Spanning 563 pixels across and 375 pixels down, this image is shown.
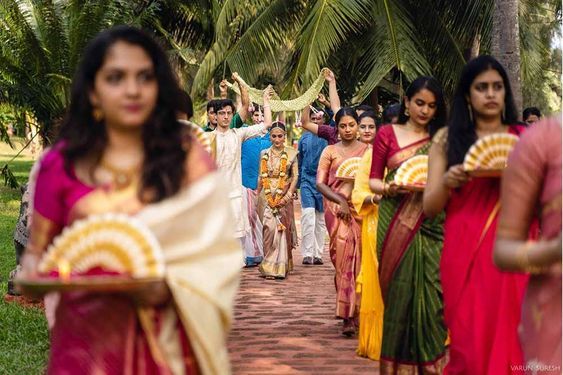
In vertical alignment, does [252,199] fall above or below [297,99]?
below

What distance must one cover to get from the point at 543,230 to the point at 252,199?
11274 millimetres

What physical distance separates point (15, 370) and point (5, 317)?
204 centimetres

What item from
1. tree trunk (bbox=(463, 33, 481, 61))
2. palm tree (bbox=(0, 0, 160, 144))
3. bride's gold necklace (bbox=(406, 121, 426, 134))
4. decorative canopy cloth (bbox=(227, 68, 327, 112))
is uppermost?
tree trunk (bbox=(463, 33, 481, 61))

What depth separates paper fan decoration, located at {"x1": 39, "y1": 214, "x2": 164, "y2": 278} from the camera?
3398 millimetres

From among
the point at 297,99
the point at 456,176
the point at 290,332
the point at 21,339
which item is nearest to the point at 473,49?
the point at 297,99

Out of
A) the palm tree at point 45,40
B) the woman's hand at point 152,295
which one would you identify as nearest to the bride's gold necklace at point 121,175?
the woman's hand at point 152,295

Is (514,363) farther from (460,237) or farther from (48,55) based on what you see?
(48,55)

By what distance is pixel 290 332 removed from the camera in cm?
Result: 897

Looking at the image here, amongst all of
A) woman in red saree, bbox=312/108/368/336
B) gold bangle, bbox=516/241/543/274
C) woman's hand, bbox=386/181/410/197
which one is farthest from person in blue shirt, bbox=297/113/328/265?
gold bangle, bbox=516/241/543/274

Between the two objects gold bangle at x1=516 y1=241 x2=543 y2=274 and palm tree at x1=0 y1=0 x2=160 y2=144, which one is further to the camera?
palm tree at x1=0 y1=0 x2=160 y2=144

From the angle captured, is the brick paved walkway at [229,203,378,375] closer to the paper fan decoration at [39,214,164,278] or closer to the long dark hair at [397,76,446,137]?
the long dark hair at [397,76,446,137]

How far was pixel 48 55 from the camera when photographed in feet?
41.0

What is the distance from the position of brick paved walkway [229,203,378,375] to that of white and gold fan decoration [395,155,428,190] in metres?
1.85

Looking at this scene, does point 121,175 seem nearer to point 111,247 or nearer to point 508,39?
point 111,247
